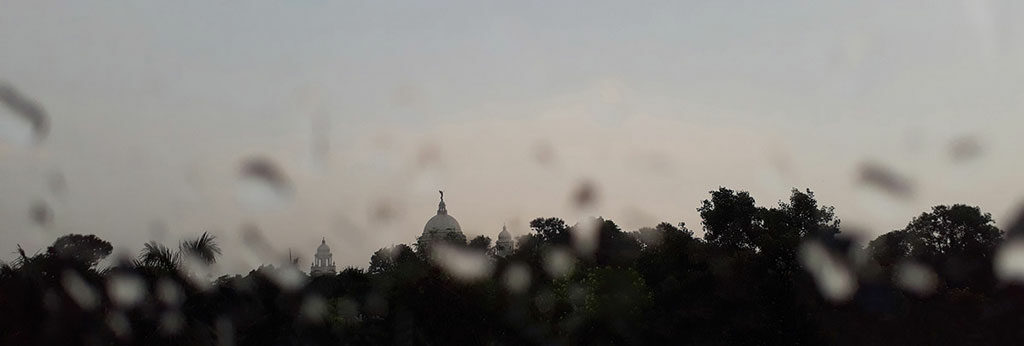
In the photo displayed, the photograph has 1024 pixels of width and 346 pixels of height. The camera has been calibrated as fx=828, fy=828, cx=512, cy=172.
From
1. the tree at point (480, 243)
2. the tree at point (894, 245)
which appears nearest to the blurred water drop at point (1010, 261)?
the tree at point (894, 245)

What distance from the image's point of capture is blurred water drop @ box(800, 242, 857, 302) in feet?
123

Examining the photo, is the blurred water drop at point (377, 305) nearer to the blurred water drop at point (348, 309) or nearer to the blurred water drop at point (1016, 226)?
the blurred water drop at point (348, 309)

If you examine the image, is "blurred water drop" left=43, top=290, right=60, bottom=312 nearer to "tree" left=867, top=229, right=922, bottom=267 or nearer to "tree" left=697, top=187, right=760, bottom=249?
"tree" left=697, top=187, right=760, bottom=249

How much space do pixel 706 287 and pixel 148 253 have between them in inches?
1270

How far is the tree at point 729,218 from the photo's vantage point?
2064 inches

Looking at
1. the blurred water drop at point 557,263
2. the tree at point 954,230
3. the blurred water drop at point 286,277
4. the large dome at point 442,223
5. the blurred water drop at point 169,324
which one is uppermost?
the large dome at point 442,223

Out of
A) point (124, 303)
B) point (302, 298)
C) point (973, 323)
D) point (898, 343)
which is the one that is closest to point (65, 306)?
point (124, 303)

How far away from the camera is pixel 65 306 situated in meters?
13.0

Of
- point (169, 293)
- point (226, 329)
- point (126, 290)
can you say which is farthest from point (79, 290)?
point (226, 329)

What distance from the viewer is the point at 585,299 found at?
43.2 meters

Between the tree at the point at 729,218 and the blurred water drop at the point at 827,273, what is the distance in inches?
429

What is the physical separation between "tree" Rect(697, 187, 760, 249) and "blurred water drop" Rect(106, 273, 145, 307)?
138 ft

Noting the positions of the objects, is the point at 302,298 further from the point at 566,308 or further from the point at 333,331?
the point at 566,308

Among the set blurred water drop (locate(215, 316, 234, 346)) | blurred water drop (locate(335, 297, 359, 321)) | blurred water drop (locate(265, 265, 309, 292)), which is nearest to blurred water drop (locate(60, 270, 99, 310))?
blurred water drop (locate(215, 316, 234, 346))
